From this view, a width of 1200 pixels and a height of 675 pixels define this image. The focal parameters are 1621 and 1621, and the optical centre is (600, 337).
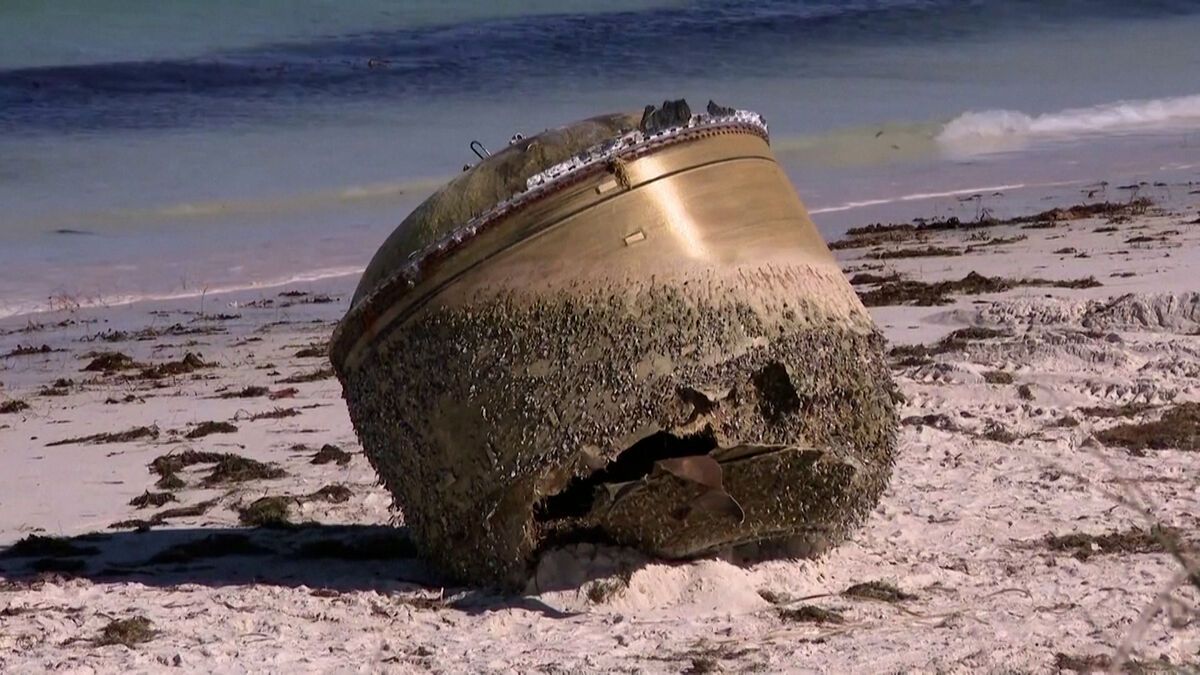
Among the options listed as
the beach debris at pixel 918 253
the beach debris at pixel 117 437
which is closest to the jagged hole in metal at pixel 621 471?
the beach debris at pixel 117 437

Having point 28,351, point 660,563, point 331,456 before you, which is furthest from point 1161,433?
point 28,351

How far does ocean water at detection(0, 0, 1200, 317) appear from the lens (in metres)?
13.5

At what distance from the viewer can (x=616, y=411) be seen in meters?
4.21

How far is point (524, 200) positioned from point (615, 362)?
488mm

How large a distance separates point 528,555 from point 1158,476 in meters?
2.40

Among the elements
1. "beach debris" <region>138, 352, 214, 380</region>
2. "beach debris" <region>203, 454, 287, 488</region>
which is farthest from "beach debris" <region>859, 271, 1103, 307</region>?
"beach debris" <region>203, 454, 287, 488</region>

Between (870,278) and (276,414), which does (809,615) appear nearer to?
(276,414)

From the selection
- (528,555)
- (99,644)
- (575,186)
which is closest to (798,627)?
(528,555)

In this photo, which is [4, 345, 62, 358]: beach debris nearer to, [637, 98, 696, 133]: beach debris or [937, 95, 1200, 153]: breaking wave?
[637, 98, 696, 133]: beach debris

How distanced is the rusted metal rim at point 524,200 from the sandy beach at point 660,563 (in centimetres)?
85

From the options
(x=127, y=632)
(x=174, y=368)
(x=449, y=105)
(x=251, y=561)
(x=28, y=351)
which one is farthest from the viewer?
(x=449, y=105)

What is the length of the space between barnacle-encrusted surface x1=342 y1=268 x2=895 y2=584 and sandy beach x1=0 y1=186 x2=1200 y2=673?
17 centimetres

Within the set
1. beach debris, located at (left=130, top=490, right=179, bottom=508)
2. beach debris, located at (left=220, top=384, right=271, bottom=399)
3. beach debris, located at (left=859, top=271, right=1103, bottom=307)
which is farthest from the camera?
beach debris, located at (left=859, top=271, right=1103, bottom=307)

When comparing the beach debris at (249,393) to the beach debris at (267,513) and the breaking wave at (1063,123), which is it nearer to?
the beach debris at (267,513)
